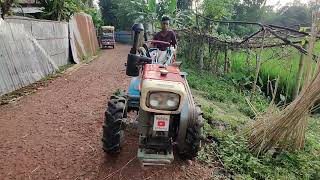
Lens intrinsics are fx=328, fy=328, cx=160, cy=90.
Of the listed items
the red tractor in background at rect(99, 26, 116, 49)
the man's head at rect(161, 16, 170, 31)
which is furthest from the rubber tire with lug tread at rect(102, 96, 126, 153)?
the red tractor in background at rect(99, 26, 116, 49)

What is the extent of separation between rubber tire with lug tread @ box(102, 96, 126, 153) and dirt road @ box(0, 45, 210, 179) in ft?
0.89

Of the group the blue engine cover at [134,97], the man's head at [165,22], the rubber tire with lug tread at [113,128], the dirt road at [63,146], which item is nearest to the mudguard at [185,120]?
the dirt road at [63,146]

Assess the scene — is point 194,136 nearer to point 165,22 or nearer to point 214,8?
point 165,22

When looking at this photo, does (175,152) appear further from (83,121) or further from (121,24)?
(121,24)

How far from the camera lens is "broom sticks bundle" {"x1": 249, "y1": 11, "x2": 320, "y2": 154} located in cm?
403

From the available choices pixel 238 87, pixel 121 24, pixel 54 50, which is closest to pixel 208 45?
pixel 238 87

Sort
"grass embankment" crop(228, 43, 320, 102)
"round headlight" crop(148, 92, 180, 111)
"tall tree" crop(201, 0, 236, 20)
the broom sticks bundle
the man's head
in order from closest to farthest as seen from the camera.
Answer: "round headlight" crop(148, 92, 180, 111) → the broom sticks bundle → the man's head → "grass embankment" crop(228, 43, 320, 102) → "tall tree" crop(201, 0, 236, 20)

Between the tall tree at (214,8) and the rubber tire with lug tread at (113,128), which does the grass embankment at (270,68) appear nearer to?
the tall tree at (214,8)

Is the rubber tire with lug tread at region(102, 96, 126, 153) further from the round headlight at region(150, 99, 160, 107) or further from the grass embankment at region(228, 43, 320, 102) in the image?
the grass embankment at region(228, 43, 320, 102)

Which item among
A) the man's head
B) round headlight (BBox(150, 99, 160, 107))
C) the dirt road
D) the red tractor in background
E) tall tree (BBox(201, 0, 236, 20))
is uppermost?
tall tree (BBox(201, 0, 236, 20))

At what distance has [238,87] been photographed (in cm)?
1016

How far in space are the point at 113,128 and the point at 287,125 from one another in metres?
Result: 2.26

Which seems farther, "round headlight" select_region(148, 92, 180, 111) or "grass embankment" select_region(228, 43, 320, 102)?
"grass embankment" select_region(228, 43, 320, 102)

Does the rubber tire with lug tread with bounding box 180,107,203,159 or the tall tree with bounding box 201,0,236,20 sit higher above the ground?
the tall tree with bounding box 201,0,236,20
